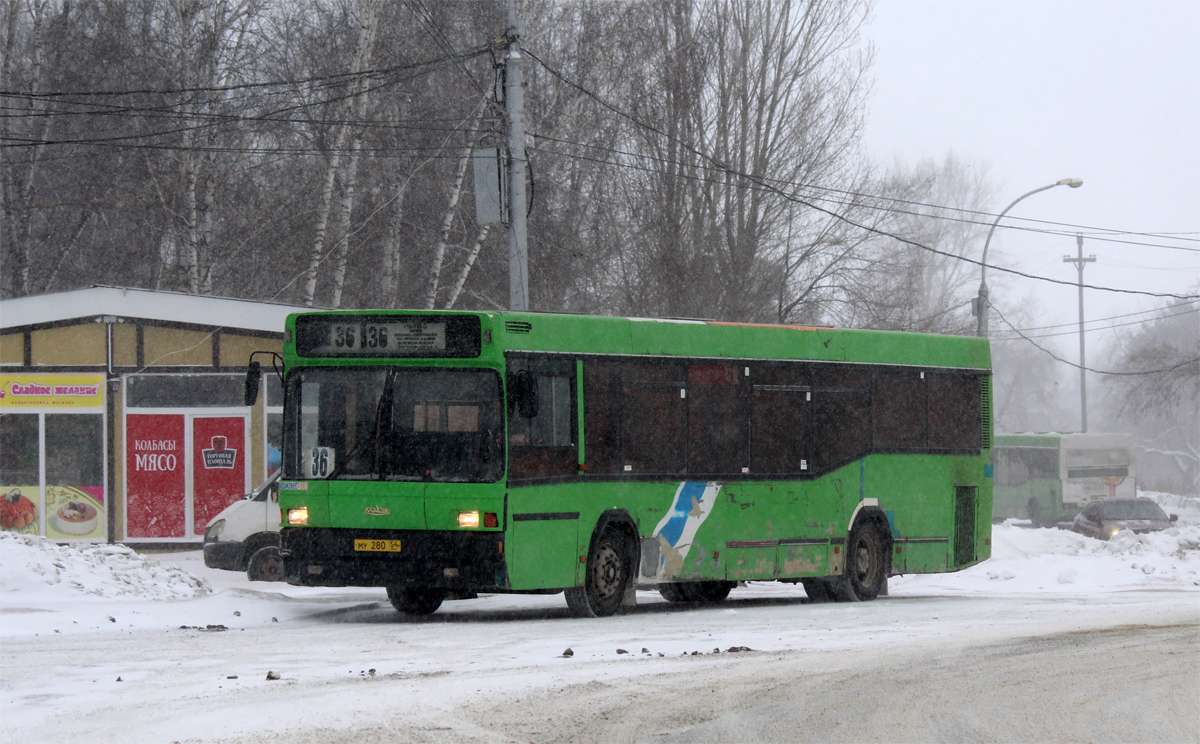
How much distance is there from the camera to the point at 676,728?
23.6 ft

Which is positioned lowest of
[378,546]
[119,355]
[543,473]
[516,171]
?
[378,546]

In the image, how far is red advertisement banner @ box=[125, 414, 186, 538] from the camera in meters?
23.0

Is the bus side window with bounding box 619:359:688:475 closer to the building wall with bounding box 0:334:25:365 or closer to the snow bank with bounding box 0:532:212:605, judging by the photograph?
the snow bank with bounding box 0:532:212:605

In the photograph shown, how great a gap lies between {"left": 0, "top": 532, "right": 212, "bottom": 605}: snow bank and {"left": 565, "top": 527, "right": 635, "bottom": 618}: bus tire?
3758 mm

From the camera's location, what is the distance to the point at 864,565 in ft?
55.3

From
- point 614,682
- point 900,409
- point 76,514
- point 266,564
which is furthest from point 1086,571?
point 614,682

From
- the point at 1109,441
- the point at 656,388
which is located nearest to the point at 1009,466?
the point at 1109,441

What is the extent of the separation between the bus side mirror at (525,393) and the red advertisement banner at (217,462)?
11.9 metres

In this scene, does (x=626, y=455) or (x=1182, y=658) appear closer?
(x=1182, y=658)

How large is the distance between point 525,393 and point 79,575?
14.9 feet

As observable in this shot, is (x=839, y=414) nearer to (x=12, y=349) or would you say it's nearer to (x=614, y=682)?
(x=614, y=682)

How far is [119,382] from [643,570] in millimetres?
12267

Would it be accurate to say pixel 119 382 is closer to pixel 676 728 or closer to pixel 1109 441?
pixel 676 728

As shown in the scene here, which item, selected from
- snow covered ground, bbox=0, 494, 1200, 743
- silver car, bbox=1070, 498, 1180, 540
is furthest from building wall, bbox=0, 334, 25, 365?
silver car, bbox=1070, 498, 1180, 540
